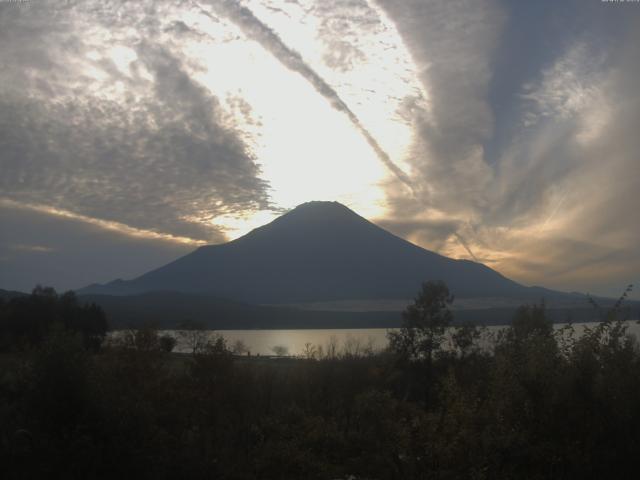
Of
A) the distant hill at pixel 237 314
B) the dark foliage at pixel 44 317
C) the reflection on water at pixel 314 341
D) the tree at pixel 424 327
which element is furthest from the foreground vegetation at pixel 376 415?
the distant hill at pixel 237 314

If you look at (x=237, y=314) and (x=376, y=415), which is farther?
(x=237, y=314)

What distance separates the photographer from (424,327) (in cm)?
2998

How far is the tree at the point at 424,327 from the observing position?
29.7m

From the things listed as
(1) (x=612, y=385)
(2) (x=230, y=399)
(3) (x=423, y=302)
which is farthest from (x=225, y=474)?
(3) (x=423, y=302)

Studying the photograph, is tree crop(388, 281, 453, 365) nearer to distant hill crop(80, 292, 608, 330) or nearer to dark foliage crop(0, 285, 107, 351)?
dark foliage crop(0, 285, 107, 351)

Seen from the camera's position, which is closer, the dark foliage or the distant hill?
the dark foliage

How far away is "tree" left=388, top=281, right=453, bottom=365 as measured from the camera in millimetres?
29688

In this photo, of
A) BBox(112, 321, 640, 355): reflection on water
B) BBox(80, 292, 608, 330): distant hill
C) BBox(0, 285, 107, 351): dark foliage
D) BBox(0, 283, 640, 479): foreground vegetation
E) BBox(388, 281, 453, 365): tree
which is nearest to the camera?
BBox(0, 283, 640, 479): foreground vegetation

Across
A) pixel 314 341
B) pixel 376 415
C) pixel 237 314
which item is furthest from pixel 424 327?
pixel 237 314

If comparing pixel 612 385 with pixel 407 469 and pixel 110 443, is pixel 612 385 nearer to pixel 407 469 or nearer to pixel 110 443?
pixel 407 469

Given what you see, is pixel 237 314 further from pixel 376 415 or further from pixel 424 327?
pixel 376 415

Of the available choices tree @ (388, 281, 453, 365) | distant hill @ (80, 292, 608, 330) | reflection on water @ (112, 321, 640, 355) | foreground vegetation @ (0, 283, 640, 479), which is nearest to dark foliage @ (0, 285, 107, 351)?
reflection on water @ (112, 321, 640, 355)

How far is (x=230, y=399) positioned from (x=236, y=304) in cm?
15130

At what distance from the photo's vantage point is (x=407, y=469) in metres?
11.0
